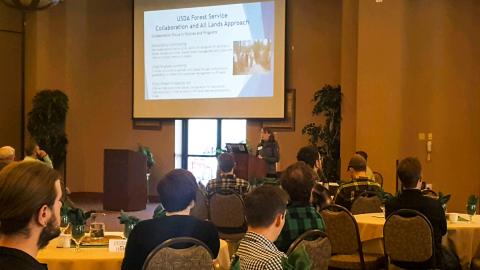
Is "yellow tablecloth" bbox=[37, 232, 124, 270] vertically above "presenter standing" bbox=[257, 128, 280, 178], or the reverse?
"presenter standing" bbox=[257, 128, 280, 178]

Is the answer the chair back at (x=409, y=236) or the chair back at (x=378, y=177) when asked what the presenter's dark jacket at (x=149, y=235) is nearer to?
the chair back at (x=409, y=236)

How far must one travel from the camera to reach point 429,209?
4.26m

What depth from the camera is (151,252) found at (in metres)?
2.79

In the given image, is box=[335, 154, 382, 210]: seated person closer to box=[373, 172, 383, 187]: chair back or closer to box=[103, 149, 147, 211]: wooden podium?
box=[373, 172, 383, 187]: chair back

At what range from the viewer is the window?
11711mm

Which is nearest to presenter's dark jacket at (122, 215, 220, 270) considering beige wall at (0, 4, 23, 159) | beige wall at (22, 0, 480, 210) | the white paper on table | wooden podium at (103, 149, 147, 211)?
the white paper on table

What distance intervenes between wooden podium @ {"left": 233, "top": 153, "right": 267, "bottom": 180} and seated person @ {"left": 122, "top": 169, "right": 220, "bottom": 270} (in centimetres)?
673

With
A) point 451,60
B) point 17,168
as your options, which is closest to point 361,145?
point 451,60

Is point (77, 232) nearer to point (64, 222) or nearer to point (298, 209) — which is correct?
point (64, 222)

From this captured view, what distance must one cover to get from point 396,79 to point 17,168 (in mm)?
8306

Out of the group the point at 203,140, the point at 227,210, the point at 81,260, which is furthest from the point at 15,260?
the point at 203,140

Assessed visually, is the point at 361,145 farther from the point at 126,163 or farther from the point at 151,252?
the point at 151,252

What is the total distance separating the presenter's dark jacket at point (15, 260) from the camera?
1615mm

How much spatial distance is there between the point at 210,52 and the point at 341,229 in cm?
756
